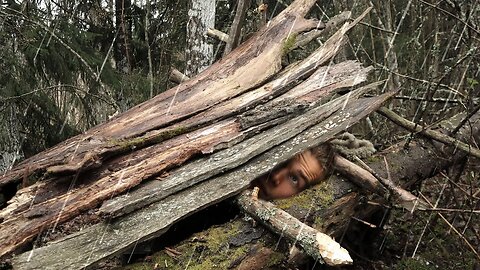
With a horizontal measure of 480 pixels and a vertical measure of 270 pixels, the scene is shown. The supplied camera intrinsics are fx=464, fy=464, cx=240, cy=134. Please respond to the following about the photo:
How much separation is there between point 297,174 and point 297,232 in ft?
2.72

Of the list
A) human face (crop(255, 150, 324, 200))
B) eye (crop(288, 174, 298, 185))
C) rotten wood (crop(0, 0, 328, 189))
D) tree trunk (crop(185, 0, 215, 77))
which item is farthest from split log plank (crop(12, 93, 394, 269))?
tree trunk (crop(185, 0, 215, 77))

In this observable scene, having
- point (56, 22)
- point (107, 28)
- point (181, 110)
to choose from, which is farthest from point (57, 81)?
point (181, 110)

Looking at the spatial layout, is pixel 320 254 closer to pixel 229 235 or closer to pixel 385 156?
pixel 229 235

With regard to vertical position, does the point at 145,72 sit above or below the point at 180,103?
below

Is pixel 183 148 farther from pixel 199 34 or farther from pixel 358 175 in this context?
pixel 199 34

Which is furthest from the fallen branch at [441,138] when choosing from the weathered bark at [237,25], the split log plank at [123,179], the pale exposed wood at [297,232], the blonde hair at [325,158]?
the pale exposed wood at [297,232]

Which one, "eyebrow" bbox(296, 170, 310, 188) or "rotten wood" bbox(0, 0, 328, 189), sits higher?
"rotten wood" bbox(0, 0, 328, 189)

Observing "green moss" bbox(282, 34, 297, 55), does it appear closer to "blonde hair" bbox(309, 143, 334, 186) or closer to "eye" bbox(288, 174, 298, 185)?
"blonde hair" bbox(309, 143, 334, 186)

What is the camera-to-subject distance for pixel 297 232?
281cm

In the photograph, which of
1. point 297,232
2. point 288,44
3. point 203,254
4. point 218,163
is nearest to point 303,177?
point 218,163

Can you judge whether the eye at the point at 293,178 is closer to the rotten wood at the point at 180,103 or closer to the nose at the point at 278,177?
the nose at the point at 278,177

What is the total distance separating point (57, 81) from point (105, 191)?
13.4ft

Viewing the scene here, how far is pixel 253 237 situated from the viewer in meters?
3.06

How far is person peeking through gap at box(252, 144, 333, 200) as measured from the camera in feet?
11.3
